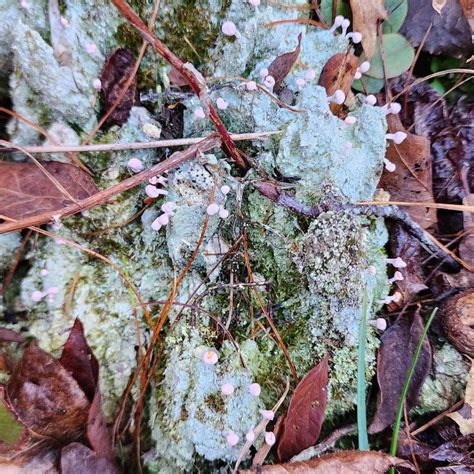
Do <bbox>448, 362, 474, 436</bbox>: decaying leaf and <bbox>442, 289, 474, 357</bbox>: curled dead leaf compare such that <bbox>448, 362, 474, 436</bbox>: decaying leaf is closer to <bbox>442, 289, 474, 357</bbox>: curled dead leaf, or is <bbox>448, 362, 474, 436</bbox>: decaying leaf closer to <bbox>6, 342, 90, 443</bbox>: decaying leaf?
<bbox>442, 289, 474, 357</bbox>: curled dead leaf

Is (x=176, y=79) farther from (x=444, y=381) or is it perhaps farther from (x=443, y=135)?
(x=444, y=381)

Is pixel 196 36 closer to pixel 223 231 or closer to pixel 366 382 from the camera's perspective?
pixel 223 231

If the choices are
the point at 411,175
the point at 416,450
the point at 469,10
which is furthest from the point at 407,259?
the point at 469,10

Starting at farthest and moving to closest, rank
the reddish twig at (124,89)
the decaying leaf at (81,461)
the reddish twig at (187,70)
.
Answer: the reddish twig at (124,89)
the decaying leaf at (81,461)
the reddish twig at (187,70)

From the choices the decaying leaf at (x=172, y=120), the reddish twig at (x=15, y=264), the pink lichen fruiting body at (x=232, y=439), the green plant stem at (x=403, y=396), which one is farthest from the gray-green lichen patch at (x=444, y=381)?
the reddish twig at (x=15, y=264)

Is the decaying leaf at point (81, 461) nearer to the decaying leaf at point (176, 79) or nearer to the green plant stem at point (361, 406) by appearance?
the green plant stem at point (361, 406)

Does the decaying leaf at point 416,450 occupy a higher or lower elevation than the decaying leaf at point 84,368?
lower
